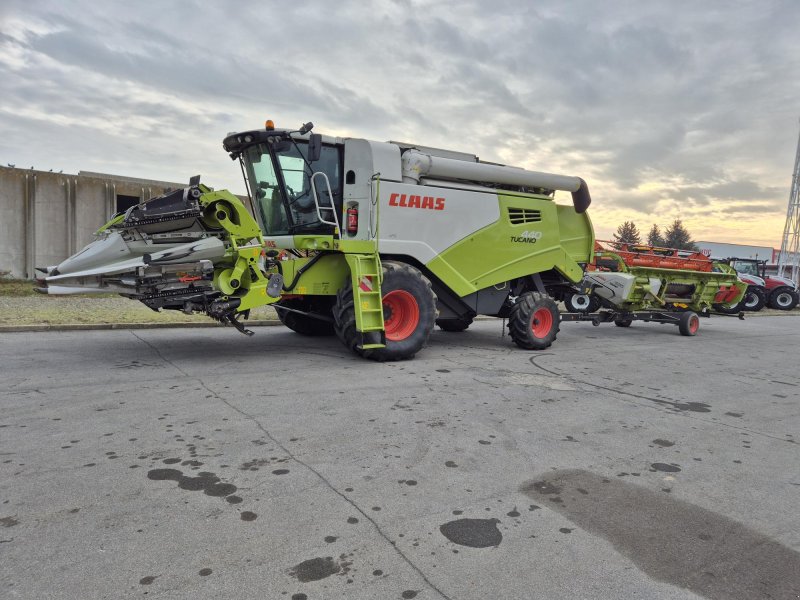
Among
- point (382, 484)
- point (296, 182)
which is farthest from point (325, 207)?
point (382, 484)

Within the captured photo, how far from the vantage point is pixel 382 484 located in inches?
140

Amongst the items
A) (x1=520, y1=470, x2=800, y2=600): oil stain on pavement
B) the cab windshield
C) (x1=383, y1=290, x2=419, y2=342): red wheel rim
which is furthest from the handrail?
(x1=520, y1=470, x2=800, y2=600): oil stain on pavement

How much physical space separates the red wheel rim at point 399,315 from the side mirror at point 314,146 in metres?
2.19

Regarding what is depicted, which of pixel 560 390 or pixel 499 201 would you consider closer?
pixel 560 390

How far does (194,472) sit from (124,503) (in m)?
0.52

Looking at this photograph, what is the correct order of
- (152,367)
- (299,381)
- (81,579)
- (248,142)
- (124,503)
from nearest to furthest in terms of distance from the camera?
(81,579)
(124,503)
(299,381)
(152,367)
(248,142)

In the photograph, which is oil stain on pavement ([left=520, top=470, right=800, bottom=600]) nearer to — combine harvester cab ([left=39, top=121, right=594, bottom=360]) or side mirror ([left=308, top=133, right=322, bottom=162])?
combine harvester cab ([left=39, top=121, right=594, bottom=360])

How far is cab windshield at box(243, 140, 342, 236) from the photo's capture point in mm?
7836

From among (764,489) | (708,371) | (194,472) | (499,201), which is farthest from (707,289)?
(194,472)

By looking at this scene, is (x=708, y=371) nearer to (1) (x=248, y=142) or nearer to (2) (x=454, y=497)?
(2) (x=454, y=497)

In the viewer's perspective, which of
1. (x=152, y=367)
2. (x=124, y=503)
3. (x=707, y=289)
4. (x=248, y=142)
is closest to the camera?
(x=124, y=503)

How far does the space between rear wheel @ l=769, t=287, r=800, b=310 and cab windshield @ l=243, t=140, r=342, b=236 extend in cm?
2355

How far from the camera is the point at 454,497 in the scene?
3432 mm

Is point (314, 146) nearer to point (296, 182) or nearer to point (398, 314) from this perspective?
point (296, 182)
